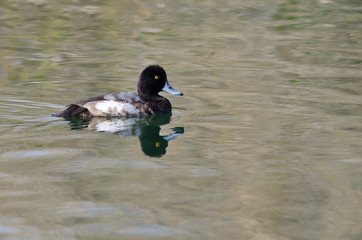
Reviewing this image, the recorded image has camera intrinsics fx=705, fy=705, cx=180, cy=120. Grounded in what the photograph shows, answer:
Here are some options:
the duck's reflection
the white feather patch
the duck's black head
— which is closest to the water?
the duck's reflection

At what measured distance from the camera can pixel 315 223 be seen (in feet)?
18.0

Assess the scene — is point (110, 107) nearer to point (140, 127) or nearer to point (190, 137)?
point (140, 127)

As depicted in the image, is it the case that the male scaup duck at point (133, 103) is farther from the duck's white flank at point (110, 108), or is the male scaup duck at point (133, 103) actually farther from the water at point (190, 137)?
the water at point (190, 137)

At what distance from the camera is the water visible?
551cm

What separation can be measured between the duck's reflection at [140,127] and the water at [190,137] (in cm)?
3

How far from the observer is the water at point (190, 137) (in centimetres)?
551

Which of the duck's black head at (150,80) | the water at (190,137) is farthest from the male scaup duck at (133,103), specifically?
the water at (190,137)

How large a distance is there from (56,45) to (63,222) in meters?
10.2

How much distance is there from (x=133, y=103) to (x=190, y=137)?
1243 millimetres

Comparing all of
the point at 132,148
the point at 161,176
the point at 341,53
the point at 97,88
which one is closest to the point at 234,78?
the point at 97,88

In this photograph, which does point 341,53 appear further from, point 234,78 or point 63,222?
point 63,222

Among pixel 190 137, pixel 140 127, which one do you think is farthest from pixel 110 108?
pixel 190 137

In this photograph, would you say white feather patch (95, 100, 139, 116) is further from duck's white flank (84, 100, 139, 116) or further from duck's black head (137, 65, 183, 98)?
duck's black head (137, 65, 183, 98)

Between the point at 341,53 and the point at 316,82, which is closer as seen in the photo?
the point at 316,82
